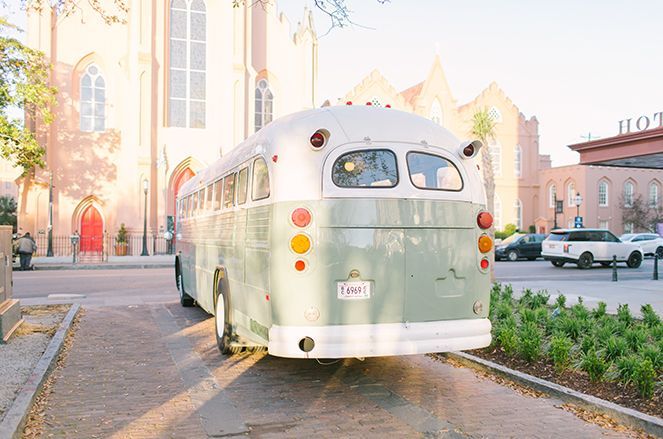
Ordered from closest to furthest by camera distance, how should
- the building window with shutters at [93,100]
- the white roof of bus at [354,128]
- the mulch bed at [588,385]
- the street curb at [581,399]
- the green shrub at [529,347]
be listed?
the street curb at [581,399], the mulch bed at [588,385], the white roof of bus at [354,128], the green shrub at [529,347], the building window with shutters at [93,100]

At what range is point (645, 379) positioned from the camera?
5906 millimetres

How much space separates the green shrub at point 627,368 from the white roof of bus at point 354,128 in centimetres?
282

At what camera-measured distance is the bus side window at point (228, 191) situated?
793cm

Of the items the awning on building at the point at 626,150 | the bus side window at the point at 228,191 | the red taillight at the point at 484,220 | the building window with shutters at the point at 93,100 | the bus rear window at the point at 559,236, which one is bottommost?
the bus rear window at the point at 559,236

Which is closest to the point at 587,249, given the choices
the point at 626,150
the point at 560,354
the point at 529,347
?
the point at 626,150

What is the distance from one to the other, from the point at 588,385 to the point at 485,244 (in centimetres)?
182

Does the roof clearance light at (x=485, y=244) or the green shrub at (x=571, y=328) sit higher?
→ the roof clearance light at (x=485, y=244)

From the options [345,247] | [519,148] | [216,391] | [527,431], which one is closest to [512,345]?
[527,431]

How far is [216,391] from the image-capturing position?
6621 mm

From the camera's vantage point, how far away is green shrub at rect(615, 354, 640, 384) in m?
6.20

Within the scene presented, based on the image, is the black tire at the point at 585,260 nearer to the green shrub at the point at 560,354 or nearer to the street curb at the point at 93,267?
the street curb at the point at 93,267

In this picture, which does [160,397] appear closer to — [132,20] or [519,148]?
[132,20]

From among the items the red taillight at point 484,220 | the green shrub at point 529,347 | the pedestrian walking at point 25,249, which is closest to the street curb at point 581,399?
the green shrub at point 529,347

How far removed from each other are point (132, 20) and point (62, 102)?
6012mm
